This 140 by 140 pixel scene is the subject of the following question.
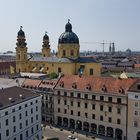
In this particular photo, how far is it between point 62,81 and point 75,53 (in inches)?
1477

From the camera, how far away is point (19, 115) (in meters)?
64.6

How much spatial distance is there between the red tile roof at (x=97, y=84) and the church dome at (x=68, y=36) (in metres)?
36.2

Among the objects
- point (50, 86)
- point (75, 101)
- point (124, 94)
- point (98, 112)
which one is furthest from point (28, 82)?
point (124, 94)

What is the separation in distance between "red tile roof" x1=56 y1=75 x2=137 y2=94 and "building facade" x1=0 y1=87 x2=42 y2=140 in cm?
1548

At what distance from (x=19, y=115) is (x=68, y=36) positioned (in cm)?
6429

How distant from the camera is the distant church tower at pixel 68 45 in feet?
402

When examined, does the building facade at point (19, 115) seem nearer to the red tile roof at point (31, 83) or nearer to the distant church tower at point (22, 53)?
the red tile roof at point (31, 83)

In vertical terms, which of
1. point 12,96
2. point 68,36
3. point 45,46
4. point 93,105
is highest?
point 68,36

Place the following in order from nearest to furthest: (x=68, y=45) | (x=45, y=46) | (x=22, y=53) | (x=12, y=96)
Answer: (x=12, y=96) < (x=68, y=45) < (x=22, y=53) < (x=45, y=46)

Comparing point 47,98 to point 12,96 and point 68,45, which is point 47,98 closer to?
point 12,96

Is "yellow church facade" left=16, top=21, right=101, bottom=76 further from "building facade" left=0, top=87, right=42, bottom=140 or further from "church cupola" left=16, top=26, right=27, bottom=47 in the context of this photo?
"building facade" left=0, top=87, right=42, bottom=140

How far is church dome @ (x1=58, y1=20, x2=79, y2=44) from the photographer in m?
123

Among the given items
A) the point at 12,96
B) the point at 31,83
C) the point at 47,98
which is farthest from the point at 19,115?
the point at 31,83

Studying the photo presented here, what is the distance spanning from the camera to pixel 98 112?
256 ft
